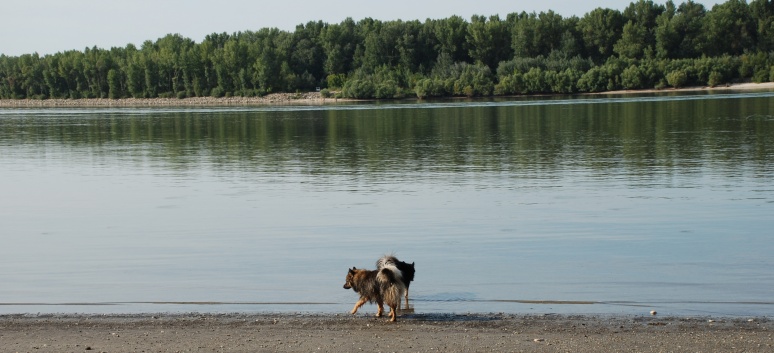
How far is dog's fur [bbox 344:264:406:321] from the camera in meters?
12.9

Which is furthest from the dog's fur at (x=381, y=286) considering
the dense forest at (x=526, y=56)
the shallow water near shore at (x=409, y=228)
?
the dense forest at (x=526, y=56)

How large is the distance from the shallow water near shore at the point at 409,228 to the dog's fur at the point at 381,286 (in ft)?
3.03

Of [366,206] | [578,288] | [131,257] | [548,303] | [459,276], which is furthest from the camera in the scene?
[366,206]

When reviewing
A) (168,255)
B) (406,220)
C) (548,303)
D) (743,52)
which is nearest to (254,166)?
(406,220)

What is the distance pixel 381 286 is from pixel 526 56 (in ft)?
566

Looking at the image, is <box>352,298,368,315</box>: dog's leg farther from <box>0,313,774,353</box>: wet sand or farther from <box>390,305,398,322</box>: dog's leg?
<box>390,305,398,322</box>: dog's leg

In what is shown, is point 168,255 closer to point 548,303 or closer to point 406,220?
point 406,220

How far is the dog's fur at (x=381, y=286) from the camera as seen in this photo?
42.2ft

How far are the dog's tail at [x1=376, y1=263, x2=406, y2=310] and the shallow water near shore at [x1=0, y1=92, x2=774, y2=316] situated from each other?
3.74 ft

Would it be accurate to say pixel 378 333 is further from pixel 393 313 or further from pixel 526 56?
pixel 526 56

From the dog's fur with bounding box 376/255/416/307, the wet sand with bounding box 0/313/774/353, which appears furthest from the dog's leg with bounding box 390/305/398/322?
the dog's fur with bounding box 376/255/416/307

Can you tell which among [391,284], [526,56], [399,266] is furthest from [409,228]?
[526,56]

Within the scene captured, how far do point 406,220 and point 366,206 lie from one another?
9.33ft

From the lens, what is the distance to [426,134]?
58.8 metres
